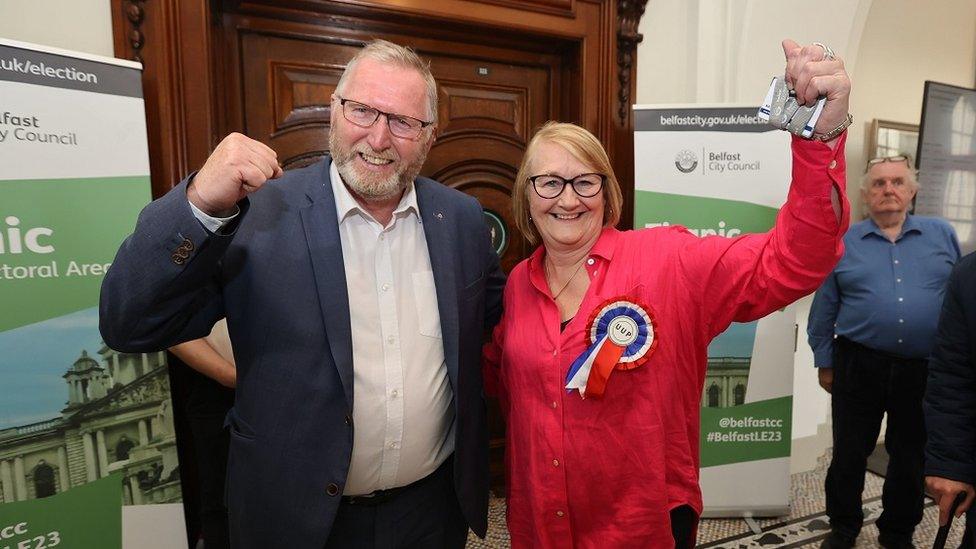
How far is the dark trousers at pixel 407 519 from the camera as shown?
4.48 ft

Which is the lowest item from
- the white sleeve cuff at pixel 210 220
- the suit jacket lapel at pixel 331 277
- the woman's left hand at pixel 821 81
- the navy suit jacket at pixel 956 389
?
the navy suit jacket at pixel 956 389

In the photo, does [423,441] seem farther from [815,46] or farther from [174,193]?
[815,46]

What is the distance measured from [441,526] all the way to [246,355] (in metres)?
0.68

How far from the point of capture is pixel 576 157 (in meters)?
1.44

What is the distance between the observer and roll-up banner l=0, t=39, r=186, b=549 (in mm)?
1808

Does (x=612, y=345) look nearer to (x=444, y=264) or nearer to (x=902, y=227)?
(x=444, y=264)

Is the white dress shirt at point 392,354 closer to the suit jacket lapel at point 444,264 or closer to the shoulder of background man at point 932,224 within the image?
the suit jacket lapel at point 444,264

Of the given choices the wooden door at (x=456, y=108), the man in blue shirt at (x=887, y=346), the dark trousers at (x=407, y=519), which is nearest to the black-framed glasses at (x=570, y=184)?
the dark trousers at (x=407, y=519)

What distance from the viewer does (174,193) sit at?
1.01 meters

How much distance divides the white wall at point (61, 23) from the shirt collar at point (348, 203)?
58.3 inches

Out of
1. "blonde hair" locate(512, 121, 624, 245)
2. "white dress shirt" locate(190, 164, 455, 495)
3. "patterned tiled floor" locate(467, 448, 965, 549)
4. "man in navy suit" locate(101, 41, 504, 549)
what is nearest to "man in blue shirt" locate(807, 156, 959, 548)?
"patterned tiled floor" locate(467, 448, 965, 549)

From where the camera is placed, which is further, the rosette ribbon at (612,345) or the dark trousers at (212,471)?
the dark trousers at (212,471)

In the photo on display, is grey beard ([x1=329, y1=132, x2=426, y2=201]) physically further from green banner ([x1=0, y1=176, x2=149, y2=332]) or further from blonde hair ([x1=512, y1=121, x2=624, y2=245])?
green banner ([x1=0, y1=176, x2=149, y2=332])

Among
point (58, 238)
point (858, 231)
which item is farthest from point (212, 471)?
point (858, 231)
